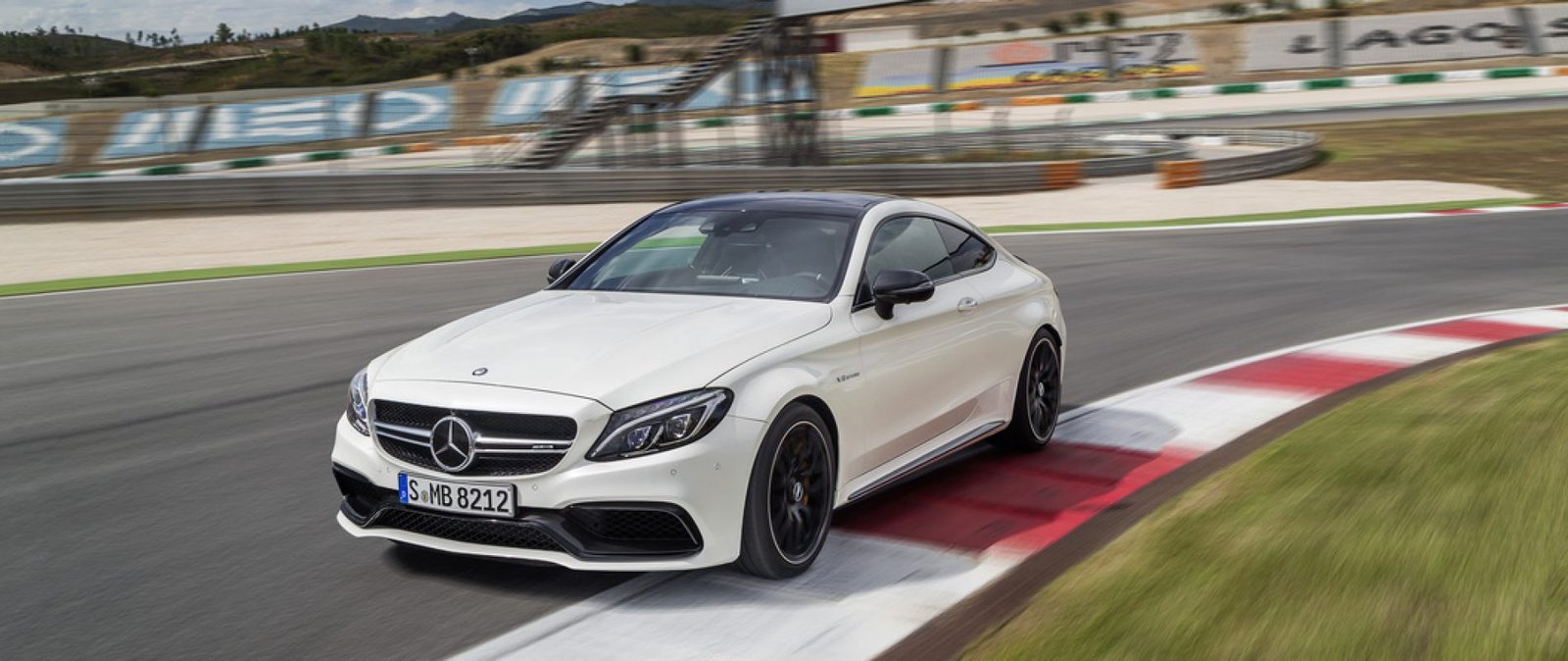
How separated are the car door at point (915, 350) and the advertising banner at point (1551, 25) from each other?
68.0 metres

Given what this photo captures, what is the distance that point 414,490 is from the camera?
4922 millimetres

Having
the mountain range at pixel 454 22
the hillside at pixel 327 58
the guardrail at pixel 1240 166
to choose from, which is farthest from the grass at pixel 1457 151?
the mountain range at pixel 454 22

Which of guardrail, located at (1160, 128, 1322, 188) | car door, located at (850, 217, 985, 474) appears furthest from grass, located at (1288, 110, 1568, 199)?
car door, located at (850, 217, 985, 474)

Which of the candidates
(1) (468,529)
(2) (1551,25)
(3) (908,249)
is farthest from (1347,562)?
(2) (1551,25)

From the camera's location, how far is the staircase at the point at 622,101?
34219mm

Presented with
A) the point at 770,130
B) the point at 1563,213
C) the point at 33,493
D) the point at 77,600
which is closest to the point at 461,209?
the point at 770,130

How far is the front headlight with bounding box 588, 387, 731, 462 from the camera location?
186 inches

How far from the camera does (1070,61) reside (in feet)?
227

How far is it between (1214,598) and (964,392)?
6.60 ft

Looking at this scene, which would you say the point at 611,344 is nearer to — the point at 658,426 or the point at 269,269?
the point at 658,426

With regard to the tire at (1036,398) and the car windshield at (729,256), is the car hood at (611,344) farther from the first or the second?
the tire at (1036,398)

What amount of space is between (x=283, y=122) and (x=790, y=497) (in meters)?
32.1

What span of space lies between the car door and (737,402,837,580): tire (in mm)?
329

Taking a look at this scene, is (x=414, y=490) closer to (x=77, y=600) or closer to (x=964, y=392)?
(x=77, y=600)
